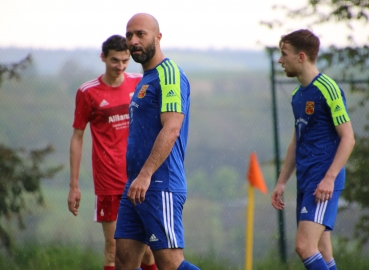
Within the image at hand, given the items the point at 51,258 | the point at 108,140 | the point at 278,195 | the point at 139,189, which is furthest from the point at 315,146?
the point at 51,258

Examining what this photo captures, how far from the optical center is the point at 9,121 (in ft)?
25.6

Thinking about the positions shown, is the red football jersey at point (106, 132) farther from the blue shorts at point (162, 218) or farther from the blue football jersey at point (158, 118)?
the blue shorts at point (162, 218)

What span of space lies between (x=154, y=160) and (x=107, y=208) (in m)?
2.04

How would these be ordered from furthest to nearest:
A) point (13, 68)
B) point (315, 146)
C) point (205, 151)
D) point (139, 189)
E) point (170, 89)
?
point (205, 151), point (13, 68), point (315, 146), point (170, 89), point (139, 189)

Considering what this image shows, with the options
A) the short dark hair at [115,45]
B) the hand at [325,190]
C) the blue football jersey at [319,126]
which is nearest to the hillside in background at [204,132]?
the short dark hair at [115,45]

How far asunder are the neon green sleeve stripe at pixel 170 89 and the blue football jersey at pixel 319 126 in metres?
1.43

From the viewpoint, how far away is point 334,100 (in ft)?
16.4

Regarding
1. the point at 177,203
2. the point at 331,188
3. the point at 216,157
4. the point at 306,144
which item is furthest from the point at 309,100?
the point at 216,157

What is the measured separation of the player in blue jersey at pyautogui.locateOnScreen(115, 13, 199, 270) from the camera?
4.03 meters

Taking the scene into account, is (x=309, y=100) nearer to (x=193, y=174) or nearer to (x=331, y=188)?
(x=331, y=188)

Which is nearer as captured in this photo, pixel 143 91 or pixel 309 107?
pixel 143 91

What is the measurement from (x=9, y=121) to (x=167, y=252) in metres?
4.37

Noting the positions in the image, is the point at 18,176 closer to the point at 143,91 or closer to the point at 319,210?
the point at 143,91

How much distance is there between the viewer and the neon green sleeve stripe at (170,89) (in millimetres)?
4062
